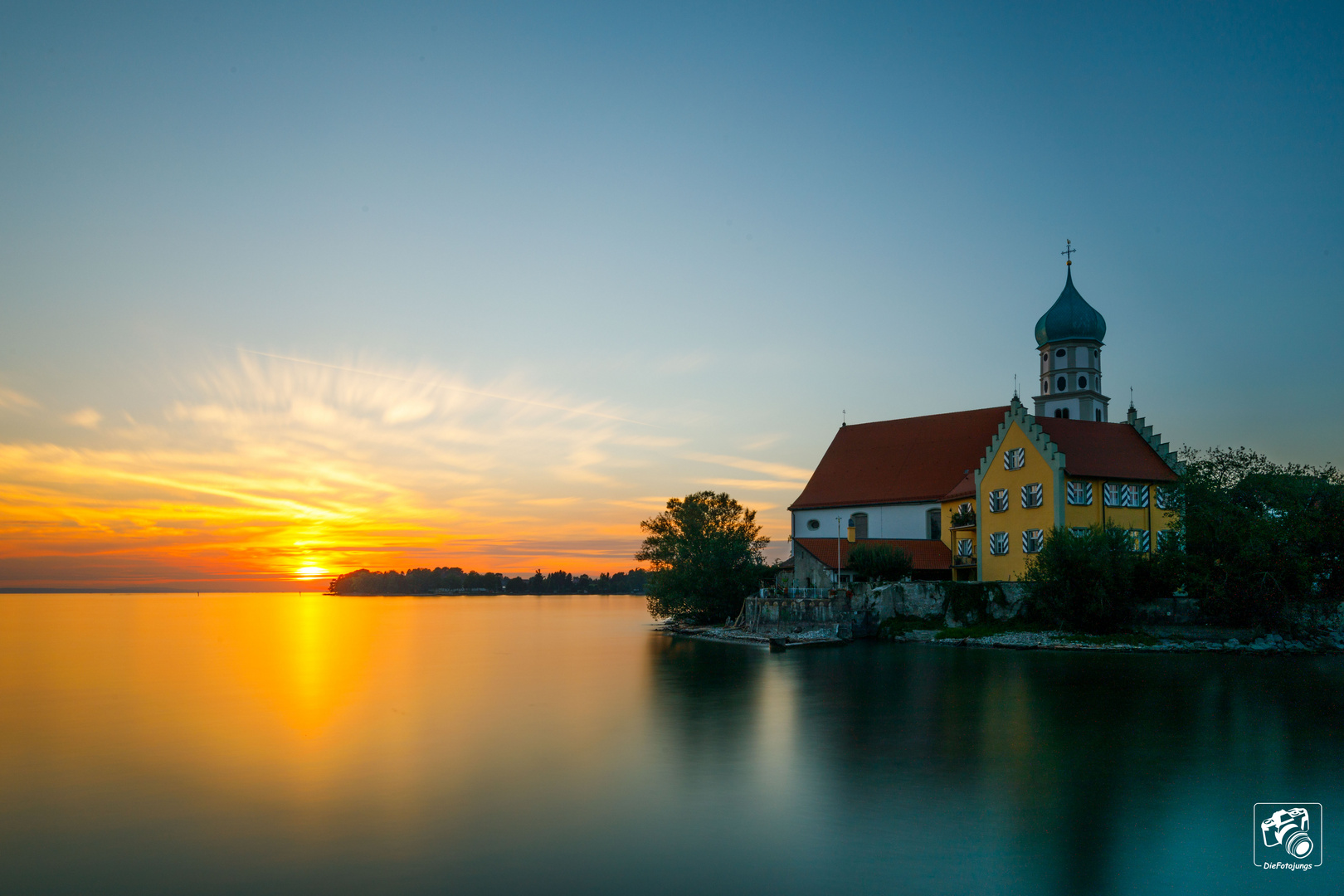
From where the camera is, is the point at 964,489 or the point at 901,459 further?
the point at 901,459

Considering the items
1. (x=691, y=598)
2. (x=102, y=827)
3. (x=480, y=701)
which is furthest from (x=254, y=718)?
(x=691, y=598)

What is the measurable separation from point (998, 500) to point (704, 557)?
2235 cm

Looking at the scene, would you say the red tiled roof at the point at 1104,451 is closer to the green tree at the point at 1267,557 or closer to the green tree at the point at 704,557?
the green tree at the point at 1267,557

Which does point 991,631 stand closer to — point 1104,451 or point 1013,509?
point 1013,509

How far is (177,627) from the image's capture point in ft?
321

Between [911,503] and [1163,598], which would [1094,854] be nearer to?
[1163,598]

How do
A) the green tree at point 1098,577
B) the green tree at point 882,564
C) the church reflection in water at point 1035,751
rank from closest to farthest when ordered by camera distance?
the church reflection in water at point 1035,751, the green tree at point 1098,577, the green tree at point 882,564

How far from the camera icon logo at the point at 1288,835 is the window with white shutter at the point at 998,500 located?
34.9m

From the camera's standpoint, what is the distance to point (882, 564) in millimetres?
56000

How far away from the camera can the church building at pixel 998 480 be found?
48.8 metres

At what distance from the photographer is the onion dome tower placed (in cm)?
→ 6306

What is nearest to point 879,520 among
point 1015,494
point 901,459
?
point 901,459

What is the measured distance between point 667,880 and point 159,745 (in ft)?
62.9

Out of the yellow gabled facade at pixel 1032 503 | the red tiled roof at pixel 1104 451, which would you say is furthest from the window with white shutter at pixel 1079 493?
the red tiled roof at pixel 1104 451
